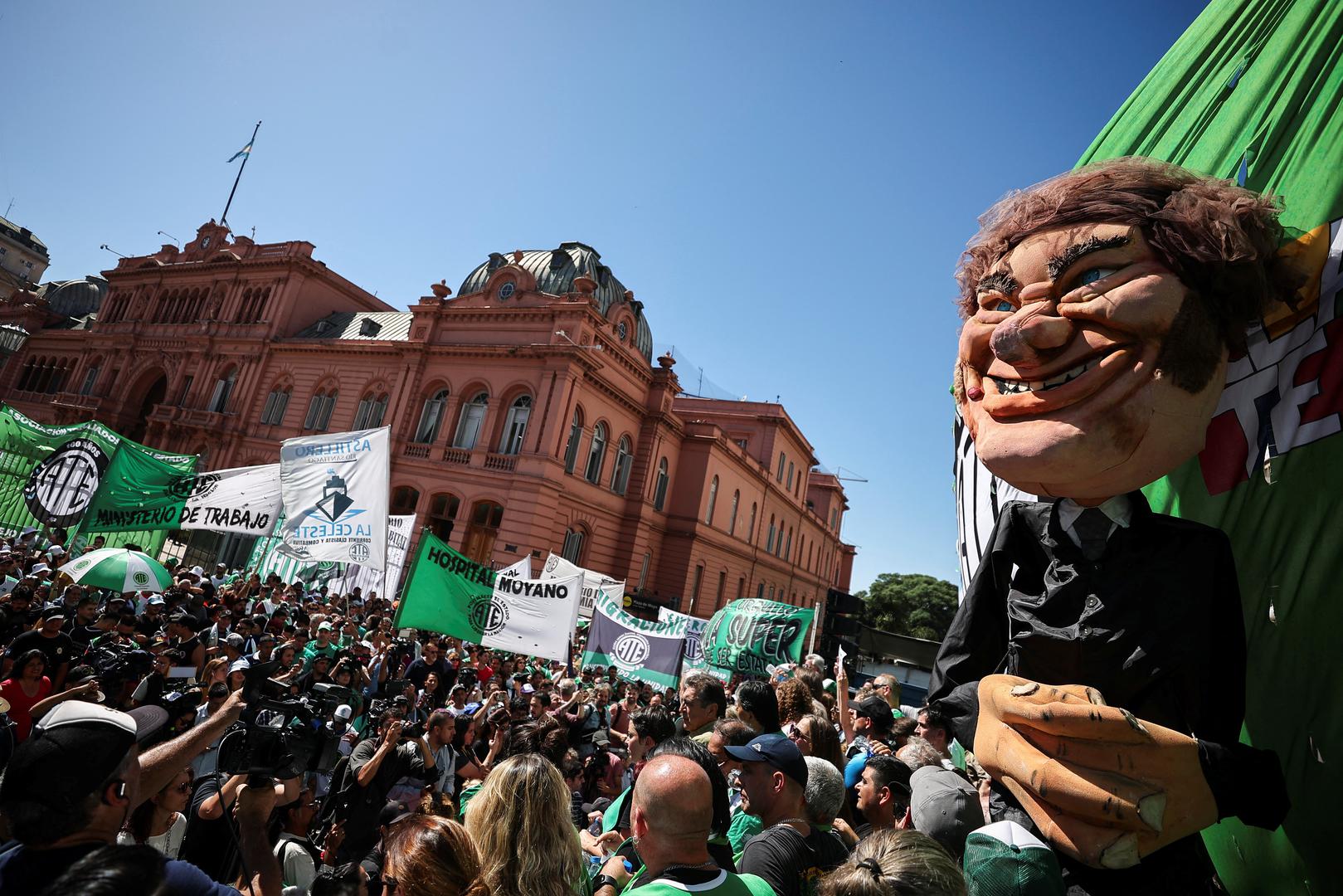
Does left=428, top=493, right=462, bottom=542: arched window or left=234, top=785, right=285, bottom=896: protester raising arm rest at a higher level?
left=428, top=493, right=462, bottom=542: arched window

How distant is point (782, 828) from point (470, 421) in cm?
2329

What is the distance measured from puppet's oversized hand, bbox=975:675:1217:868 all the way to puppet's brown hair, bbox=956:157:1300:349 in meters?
1.32

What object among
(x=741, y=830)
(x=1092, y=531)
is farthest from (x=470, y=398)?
(x=1092, y=531)

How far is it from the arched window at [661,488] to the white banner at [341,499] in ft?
61.1

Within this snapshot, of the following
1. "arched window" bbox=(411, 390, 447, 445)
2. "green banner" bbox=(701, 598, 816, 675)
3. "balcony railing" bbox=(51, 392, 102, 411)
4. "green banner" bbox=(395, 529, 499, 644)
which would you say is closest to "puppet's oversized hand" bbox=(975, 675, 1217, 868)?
"green banner" bbox=(395, 529, 499, 644)

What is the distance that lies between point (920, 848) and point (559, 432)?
2123cm

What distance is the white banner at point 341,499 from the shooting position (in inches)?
362

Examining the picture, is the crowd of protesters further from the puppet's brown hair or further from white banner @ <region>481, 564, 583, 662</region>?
white banner @ <region>481, 564, 583, 662</region>

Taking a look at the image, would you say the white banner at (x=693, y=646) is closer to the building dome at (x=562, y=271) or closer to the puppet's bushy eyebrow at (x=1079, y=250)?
the puppet's bushy eyebrow at (x=1079, y=250)

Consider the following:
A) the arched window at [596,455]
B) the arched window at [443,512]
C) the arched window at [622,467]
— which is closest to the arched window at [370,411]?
the arched window at [443,512]

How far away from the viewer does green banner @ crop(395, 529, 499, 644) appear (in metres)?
9.14

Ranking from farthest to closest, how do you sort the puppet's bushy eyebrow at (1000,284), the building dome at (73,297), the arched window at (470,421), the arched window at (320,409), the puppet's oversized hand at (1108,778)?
the building dome at (73,297) < the arched window at (320,409) < the arched window at (470,421) < the puppet's bushy eyebrow at (1000,284) < the puppet's oversized hand at (1108,778)

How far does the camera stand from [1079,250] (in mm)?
2373

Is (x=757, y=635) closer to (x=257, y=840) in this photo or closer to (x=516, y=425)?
(x=257, y=840)
